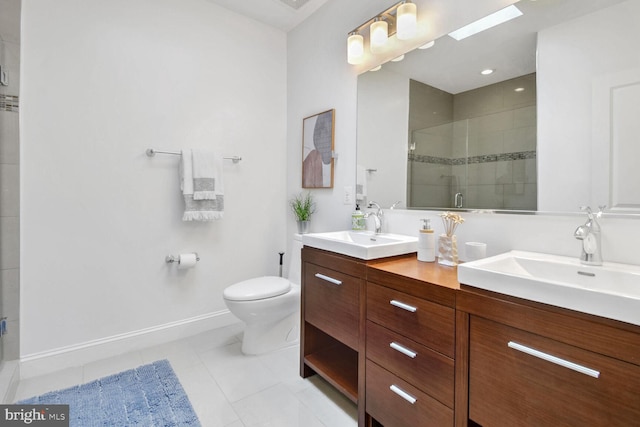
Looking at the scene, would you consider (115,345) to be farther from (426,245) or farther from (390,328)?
(426,245)

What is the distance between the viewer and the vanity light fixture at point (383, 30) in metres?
1.68

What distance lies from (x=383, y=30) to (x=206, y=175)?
4.90 ft

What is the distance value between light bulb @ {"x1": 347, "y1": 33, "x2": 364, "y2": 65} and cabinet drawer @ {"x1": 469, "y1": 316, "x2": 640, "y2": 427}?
171cm

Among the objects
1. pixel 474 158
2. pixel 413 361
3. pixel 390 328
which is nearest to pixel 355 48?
pixel 474 158

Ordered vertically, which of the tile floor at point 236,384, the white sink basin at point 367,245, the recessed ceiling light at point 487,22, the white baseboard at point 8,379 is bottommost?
the tile floor at point 236,384

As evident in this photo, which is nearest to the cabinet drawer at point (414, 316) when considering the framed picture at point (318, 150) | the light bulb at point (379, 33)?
the framed picture at point (318, 150)

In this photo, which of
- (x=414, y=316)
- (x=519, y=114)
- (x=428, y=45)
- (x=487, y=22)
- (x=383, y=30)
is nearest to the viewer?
(x=414, y=316)

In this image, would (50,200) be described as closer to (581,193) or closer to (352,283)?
(352,283)

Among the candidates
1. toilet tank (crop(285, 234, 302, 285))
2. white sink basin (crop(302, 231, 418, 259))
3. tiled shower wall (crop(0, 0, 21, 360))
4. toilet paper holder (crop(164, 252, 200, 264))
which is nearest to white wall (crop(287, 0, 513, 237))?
toilet tank (crop(285, 234, 302, 285))

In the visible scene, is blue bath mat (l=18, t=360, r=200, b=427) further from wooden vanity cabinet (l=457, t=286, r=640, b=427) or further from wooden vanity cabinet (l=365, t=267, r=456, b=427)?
wooden vanity cabinet (l=457, t=286, r=640, b=427)

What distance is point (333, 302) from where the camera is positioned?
155 cm

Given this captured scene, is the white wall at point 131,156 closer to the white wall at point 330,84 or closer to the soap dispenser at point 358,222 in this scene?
the white wall at point 330,84

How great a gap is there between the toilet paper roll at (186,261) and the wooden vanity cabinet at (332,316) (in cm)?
95

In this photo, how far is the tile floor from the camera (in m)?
1.50
